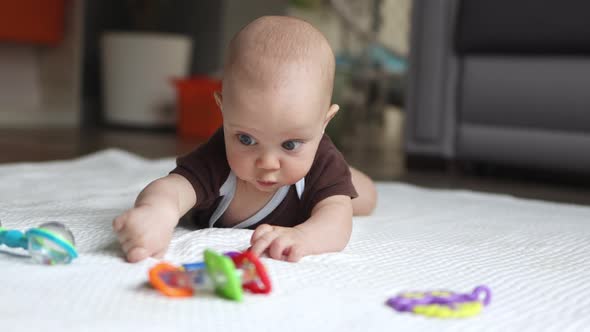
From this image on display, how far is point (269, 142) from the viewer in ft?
2.16

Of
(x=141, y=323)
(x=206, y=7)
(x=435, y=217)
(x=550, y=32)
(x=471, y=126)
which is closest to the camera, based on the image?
(x=141, y=323)

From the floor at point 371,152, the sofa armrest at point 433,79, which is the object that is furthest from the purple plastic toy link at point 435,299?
the sofa armrest at point 433,79

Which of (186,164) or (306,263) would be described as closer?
(306,263)

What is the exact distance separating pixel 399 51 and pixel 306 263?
2.25 m

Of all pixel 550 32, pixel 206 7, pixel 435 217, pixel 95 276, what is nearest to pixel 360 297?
pixel 95 276

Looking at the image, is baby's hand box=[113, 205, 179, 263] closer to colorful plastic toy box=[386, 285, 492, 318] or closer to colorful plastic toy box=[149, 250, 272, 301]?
colorful plastic toy box=[149, 250, 272, 301]

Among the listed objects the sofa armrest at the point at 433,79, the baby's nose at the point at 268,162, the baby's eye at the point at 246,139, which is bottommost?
the sofa armrest at the point at 433,79

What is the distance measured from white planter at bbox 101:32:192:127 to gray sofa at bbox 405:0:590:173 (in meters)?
1.30

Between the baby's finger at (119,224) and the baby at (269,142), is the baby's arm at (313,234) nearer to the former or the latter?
the baby at (269,142)

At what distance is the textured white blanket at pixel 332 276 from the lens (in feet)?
1.61

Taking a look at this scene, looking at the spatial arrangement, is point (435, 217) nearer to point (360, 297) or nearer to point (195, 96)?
point (360, 297)

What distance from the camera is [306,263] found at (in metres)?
0.65

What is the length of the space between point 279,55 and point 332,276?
A: 0.69 ft

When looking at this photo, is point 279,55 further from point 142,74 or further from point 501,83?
point 142,74
